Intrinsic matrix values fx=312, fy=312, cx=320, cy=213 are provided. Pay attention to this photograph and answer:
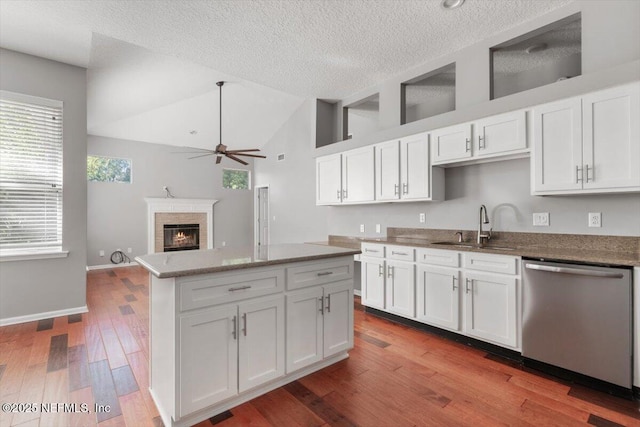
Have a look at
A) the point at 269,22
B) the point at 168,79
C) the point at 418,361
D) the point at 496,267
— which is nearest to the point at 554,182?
the point at 496,267

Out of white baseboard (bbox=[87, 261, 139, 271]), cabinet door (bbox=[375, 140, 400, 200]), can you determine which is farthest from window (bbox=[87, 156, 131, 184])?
cabinet door (bbox=[375, 140, 400, 200])

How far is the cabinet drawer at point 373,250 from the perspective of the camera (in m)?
3.67

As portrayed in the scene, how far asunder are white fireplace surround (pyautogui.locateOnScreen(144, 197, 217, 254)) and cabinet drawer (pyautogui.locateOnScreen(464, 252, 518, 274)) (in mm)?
6911

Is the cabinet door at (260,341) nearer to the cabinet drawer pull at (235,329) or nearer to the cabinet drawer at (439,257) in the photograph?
the cabinet drawer pull at (235,329)

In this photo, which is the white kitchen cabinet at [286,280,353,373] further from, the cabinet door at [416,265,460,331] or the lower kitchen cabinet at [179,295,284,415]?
the cabinet door at [416,265,460,331]

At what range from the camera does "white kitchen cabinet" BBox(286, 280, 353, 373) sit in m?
2.25

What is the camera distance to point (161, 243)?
24.9ft

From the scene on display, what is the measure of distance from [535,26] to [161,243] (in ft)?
25.8

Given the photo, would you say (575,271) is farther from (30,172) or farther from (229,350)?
(30,172)

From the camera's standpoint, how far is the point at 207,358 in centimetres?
181

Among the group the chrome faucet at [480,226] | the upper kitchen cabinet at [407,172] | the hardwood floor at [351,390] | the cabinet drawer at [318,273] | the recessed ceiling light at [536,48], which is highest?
the recessed ceiling light at [536,48]

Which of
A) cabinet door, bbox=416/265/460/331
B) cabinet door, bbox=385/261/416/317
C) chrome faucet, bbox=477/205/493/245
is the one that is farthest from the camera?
cabinet door, bbox=385/261/416/317

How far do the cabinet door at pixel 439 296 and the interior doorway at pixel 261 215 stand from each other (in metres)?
5.99

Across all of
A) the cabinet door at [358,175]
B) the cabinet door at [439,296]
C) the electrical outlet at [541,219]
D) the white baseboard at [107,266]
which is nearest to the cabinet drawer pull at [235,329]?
the cabinet door at [439,296]
